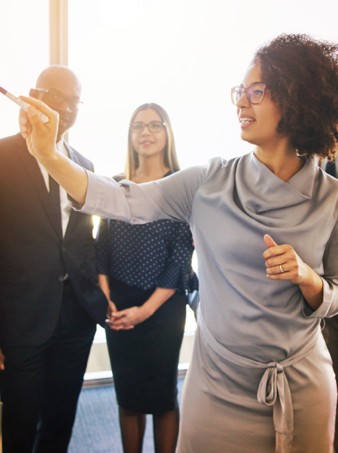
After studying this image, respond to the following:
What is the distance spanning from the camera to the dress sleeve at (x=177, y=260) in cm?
163

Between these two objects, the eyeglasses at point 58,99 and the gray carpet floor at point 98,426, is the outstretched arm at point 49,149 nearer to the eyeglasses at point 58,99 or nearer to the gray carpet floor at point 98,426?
the eyeglasses at point 58,99

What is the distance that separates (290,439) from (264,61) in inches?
40.6

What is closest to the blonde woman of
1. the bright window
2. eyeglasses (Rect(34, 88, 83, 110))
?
eyeglasses (Rect(34, 88, 83, 110))

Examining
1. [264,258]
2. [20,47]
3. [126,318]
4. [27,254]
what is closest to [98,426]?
[126,318]

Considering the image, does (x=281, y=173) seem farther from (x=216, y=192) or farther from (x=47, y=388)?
(x=47, y=388)

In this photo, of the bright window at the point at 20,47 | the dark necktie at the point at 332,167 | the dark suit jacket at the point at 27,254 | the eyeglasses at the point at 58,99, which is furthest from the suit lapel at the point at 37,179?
the dark necktie at the point at 332,167

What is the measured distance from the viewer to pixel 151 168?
1776 mm

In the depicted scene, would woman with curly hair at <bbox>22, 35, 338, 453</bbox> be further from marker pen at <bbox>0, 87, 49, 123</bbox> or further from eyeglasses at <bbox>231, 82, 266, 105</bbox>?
marker pen at <bbox>0, 87, 49, 123</bbox>

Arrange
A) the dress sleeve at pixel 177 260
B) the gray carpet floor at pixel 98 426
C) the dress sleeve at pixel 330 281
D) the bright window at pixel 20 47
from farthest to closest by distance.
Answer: the bright window at pixel 20 47, the gray carpet floor at pixel 98 426, the dress sleeve at pixel 177 260, the dress sleeve at pixel 330 281

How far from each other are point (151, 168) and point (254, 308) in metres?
1.06

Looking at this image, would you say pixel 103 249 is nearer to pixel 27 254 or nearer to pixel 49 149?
pixel 27 254

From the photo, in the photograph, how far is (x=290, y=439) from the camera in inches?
35.9

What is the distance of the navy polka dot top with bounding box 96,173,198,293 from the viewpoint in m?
1.61

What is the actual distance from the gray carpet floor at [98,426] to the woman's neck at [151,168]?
154 centimetres
